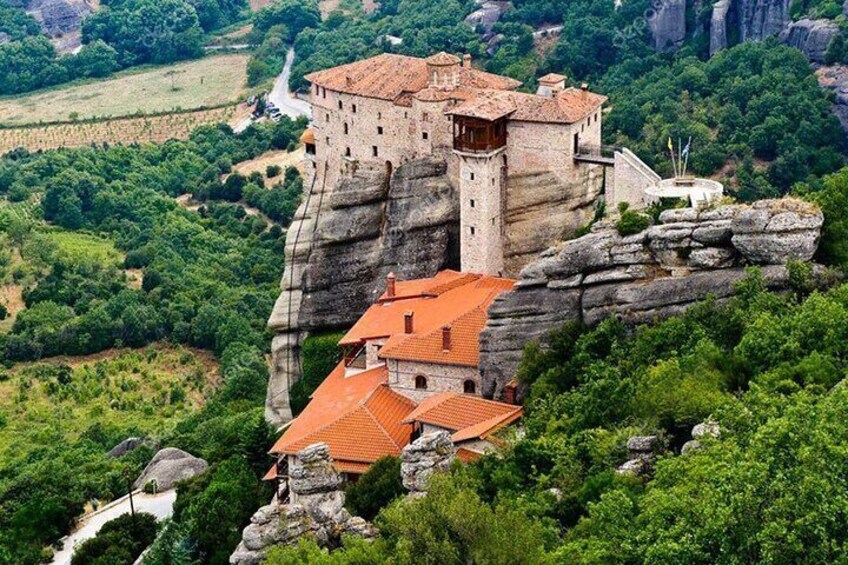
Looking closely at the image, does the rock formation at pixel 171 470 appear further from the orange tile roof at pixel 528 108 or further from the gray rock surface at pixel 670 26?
the gray rock surface at pixel 670 26

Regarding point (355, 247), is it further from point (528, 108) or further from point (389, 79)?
point (528, 108)

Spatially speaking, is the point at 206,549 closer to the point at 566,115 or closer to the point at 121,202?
the point at 566,115

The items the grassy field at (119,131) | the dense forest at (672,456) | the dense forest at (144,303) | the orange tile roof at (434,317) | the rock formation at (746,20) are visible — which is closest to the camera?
the dense forest at (672,456)

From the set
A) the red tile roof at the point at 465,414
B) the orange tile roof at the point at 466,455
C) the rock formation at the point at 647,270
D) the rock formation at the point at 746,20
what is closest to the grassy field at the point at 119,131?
the rock formation at the point at 746,20

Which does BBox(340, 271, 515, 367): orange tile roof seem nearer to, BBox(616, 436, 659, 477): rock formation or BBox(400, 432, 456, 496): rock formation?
BBox(400, 432, 456, 496): rock formation

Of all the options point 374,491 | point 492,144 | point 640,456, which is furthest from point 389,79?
point 640,456
